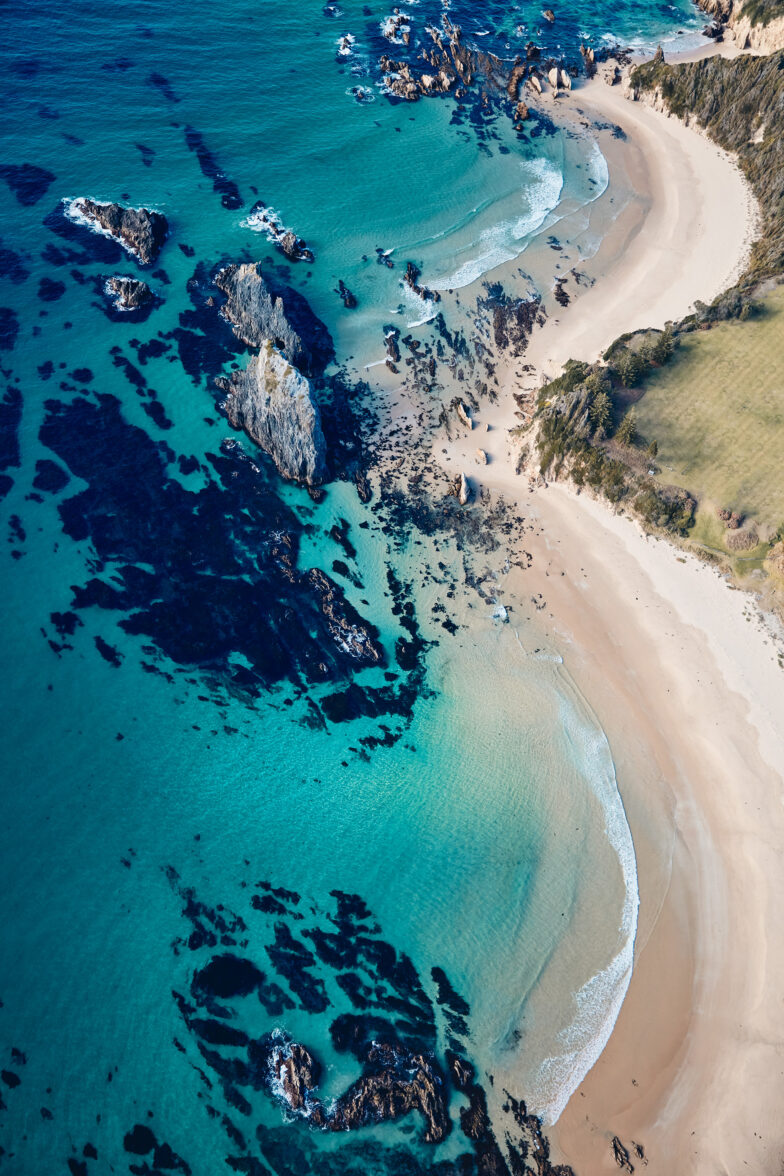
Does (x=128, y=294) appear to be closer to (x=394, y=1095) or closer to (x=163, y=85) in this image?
(x=163, y=85)

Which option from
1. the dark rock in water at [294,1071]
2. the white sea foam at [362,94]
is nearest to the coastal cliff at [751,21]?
the white sea foam at [362,94]

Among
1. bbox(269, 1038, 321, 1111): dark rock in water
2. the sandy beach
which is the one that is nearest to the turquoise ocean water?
bbox(269, 1038, 321, 1111): dark rock in water

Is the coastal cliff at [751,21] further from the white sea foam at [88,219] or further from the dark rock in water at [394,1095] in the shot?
the dark rock in water at [394,1095]

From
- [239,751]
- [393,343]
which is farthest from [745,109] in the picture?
[239,751]

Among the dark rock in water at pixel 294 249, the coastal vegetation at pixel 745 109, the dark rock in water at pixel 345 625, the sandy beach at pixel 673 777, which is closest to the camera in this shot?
the sandy beach at pixel 673 777

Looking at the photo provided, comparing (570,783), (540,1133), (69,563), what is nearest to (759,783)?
(570,783)

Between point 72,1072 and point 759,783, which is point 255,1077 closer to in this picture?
point 72,1072
